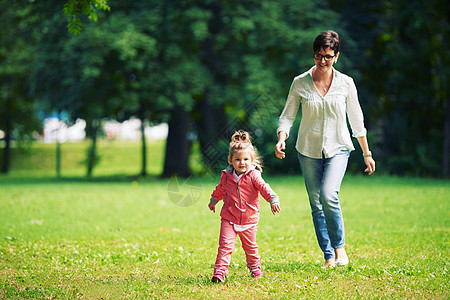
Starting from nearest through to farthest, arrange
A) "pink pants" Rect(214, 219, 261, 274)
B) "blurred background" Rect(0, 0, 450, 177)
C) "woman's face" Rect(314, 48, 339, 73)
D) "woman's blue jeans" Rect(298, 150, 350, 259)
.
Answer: "pink pants" Rect(214, 219, 261, 274) → "woman's face" Rect(314, 48, 339, 73) → "woman's blue jeans" Rect(298, 150, 350, 259) → "blurred background" Rect(0, 0, 450, 177)

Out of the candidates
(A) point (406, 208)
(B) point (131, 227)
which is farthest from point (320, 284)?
(A) point (406, 208)

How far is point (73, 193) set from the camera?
16609mm

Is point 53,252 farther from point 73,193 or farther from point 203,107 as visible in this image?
point 203,107

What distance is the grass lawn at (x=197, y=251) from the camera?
5004 millimetres

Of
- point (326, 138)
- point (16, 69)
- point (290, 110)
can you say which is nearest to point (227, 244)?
point (326, 138)

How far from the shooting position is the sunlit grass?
501 centimetres

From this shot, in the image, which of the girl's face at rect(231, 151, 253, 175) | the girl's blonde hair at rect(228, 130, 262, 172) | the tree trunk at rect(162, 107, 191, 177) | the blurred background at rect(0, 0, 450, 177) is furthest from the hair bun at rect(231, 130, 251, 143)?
the tree trunk at rect(162, 107, 191, 177)

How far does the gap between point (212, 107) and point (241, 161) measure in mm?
17762

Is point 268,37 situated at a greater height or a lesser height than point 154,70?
greater

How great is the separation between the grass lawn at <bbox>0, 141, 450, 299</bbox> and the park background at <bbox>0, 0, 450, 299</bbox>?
53 mm

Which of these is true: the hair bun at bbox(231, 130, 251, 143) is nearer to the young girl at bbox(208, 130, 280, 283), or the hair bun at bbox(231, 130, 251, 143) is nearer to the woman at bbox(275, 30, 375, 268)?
the young girl at bbox(208, 130, 280, 283)

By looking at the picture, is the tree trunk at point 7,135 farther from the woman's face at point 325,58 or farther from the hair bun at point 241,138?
the woman's face at point 325,58

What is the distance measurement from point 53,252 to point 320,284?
3.75m

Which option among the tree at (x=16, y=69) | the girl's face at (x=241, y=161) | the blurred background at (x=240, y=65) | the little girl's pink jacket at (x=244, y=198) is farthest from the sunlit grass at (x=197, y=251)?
the tree at (x=16, y=69)
